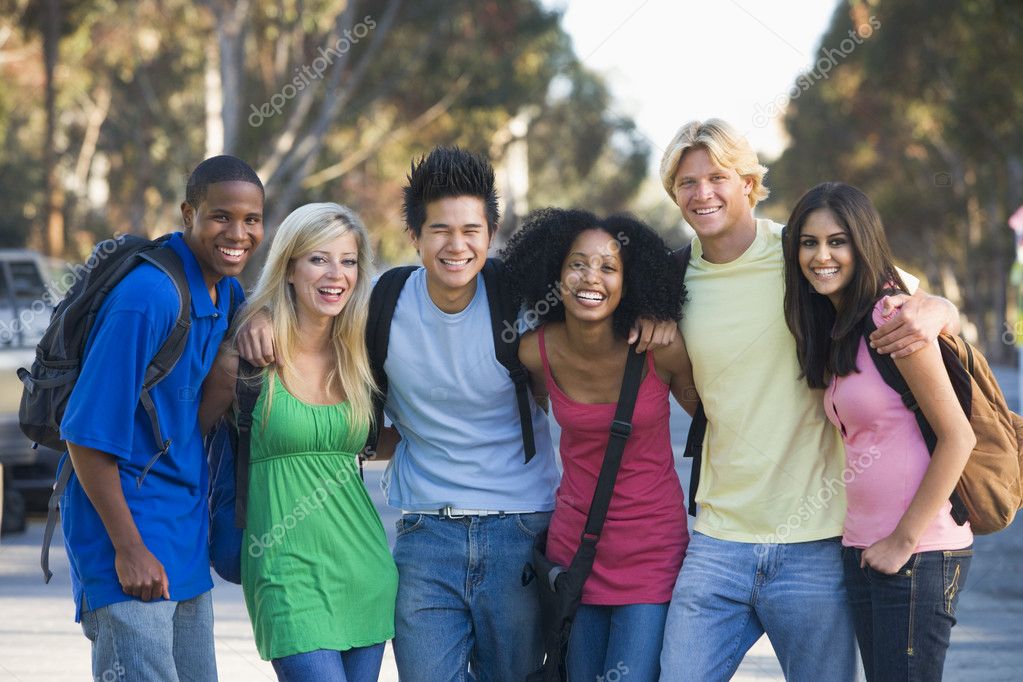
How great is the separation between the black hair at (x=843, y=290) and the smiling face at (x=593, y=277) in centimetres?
53

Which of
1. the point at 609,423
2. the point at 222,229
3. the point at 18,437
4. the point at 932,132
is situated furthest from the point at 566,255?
the point at 932,132

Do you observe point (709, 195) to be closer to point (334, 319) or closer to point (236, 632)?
point (334, 319)

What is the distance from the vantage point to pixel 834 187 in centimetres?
371

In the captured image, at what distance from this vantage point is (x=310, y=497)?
3602mm

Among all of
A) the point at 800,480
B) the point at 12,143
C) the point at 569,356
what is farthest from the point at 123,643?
the point at 12,143

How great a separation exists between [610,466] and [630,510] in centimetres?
17

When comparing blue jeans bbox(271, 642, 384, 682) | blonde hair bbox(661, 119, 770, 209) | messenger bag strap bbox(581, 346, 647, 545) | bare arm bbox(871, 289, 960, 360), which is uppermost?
blonde hair bbox(661, 119, 770, 209)

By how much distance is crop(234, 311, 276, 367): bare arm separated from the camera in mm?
3564

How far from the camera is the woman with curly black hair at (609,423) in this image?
3.76m

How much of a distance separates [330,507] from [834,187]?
178cm

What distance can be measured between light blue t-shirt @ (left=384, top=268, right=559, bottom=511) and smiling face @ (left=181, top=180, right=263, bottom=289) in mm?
612

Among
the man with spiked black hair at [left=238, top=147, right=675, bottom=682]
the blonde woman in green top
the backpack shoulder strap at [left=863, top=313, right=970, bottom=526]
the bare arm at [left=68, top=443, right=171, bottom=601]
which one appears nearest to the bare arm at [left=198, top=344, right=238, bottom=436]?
the blonde woman in green top

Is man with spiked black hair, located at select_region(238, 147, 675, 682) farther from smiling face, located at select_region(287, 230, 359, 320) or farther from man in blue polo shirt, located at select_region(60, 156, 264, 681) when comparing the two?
man in blue polo shirt, located at select_region(60, 156, 264, 681)

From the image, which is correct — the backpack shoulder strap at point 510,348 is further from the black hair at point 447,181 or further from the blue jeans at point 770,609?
the blue jeans at point 770,609
